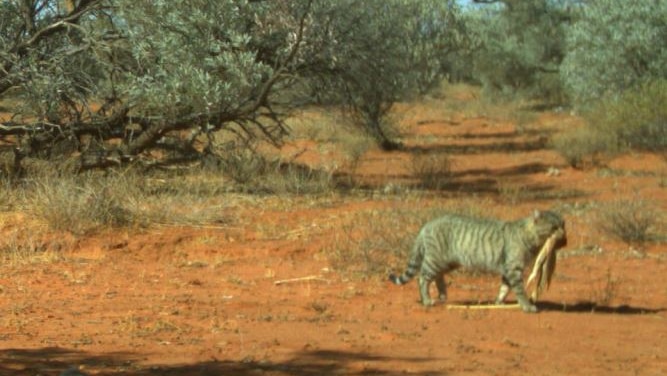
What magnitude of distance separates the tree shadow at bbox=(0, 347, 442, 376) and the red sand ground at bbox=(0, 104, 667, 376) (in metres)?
0.01

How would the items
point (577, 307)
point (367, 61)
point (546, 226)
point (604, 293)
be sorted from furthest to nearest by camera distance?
point (367, 61), point (604, 293), point (577, 307), point (546, 226)

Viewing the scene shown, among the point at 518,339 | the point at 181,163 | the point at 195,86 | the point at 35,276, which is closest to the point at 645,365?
the point at 518,339

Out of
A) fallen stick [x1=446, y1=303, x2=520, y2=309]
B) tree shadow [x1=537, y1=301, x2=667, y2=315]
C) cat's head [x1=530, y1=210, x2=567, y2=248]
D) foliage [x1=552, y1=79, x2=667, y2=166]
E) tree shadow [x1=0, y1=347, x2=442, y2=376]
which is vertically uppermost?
foliage [x1=552, y1=79, x2=667, y2=166]

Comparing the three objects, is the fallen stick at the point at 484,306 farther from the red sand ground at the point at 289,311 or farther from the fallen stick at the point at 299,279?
the fallen stick at the point at 299,279

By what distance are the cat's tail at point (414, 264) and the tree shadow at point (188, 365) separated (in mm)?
2156

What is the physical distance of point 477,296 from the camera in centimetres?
980

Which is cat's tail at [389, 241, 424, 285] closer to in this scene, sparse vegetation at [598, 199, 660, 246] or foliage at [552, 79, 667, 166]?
sparse vegetation at [598, 199, 660, 246]

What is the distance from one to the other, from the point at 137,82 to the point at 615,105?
36.8 ft

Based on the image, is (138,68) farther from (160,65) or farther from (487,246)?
(487,246)

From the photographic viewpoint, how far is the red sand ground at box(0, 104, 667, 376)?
6.91 meters

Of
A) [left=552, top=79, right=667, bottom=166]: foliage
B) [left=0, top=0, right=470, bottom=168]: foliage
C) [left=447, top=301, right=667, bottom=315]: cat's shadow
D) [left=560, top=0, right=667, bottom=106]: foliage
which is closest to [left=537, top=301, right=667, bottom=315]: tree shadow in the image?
[left=447, top=301, right=667, bottom=315]: cat's shadow

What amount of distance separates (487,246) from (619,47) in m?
17.9

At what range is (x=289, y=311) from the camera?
8.80m

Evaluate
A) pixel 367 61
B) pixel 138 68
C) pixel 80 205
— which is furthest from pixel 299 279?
pixel 367 61
